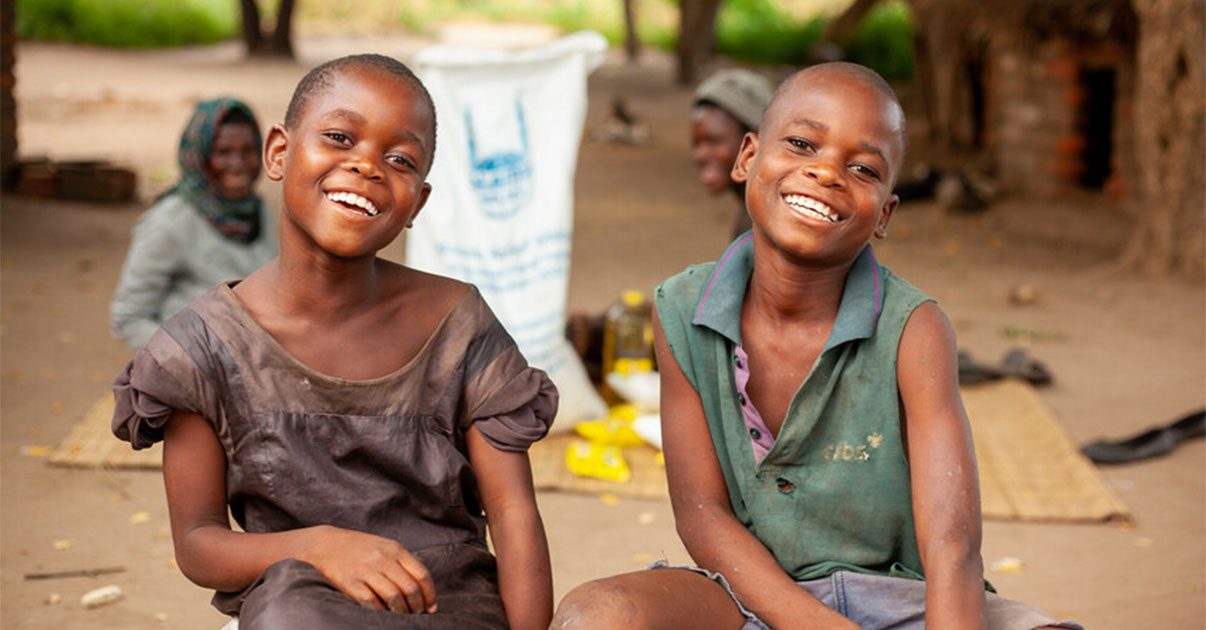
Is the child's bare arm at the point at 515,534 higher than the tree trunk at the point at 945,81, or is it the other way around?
the child's bare arm at the point at 515,534

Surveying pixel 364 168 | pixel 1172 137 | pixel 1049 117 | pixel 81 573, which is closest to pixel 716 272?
pixel 364 168

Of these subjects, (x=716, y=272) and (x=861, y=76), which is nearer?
(x=861, y=76)

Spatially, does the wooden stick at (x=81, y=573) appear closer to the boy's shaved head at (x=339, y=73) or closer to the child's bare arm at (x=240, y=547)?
the child's bare arm at (x=240, y=547)

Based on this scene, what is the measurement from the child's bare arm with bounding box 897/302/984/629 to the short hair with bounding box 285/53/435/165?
875mm

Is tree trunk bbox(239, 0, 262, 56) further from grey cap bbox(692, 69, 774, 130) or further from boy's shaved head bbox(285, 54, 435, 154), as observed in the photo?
boy's shaved head bbox(285, 54, 435, 154)

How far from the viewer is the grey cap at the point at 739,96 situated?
4527 mm

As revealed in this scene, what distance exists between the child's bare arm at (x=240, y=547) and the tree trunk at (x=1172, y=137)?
673 centimetres

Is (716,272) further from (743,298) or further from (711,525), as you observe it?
(711,525)

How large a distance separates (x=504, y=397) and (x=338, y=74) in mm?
591

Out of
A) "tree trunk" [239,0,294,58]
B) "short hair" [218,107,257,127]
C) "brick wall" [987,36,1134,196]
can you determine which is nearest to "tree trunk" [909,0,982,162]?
"brick wall" [987,36,1134,196]

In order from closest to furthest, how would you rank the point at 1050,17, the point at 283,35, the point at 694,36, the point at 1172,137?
the point at 1172,137
the point at 1050,17
the point at 694,36
the point at 283,35

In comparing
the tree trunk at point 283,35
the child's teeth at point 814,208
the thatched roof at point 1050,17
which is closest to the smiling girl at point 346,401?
the child's teeth at point 814,208

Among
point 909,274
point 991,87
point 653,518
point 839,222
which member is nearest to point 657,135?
point 991,87

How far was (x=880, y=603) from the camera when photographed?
2275 millimetres
